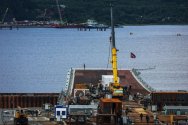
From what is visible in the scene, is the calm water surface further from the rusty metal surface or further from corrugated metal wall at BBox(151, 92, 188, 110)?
corrugated metal wall at BBox(151, 92, 188, 110)

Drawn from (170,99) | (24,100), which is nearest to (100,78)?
(24,100)

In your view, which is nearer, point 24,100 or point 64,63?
point 24,100

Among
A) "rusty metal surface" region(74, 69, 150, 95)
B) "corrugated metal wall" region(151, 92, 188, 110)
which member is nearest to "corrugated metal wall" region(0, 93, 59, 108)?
"rusty metal surface" region(74, 69, 150, 95)

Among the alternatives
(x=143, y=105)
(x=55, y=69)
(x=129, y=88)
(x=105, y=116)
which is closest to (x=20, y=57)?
(x=55, y=69)

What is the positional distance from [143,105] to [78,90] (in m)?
6.80

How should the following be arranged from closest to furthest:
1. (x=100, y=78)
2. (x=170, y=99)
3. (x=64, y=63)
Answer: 1. (x=170, y=99)
2. (x=100, y=78)
3. (x=64, y=63)

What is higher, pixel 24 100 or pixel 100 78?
pixel 100 78

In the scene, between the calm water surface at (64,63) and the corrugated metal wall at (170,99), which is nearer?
the corrugated metal wall at (170,99)

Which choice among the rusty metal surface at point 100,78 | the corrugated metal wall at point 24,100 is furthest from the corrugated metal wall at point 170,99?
the corrugated metal wall at point 24,100

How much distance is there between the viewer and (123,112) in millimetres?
54312

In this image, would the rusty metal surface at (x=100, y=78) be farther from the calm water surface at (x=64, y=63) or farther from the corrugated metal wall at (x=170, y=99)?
the corrugated metal wall at (x=170, y=99)

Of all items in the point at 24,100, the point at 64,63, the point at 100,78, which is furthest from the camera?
the point at 64,63

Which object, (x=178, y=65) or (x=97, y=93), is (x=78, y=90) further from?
(x=178, y=65)

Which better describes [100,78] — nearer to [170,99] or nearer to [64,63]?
[170,99]
